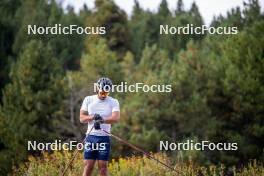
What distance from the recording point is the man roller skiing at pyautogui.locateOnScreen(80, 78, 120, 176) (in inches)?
298

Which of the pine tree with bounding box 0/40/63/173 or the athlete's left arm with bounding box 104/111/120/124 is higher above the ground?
the pine tree with bounding box 0/40/63/173

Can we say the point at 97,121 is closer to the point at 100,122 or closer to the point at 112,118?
the point at 100,122

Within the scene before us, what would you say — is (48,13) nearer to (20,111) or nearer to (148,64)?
(148,64)

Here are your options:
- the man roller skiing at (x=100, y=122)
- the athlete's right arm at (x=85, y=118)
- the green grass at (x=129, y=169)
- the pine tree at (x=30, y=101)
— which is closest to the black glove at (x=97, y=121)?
the man roller skiing at (x=100, y=122)

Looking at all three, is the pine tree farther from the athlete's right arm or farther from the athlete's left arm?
the athlete's left arm

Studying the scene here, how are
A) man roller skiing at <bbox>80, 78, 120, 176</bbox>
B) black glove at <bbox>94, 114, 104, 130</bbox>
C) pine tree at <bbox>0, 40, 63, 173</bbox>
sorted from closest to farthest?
1. black glove at <bbox>94, 114, 104, 130</bbox>
2. man roller skiing at <bbox>80, 78, 120, 176</bbox>
3. pine tree at <bbox>0, 40, 63, 173</bbox>

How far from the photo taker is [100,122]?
24.5 ft

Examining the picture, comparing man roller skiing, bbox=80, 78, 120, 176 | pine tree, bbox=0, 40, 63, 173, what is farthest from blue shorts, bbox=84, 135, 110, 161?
pine tree, bbox=0, 40, 63, 173

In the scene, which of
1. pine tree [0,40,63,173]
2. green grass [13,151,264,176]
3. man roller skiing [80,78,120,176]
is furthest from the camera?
pine tree [0,40,63,173]

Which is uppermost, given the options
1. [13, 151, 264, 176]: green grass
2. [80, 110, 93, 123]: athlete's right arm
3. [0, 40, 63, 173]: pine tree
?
[0, 40, 63, 173]: pine tree

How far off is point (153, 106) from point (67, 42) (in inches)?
520

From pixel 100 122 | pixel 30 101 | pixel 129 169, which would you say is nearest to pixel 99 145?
pixel 100 122

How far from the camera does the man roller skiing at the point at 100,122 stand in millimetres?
7566

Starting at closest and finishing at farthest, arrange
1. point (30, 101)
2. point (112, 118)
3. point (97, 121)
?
point (97, 121)
point (112, 118)
point (30, 101)
